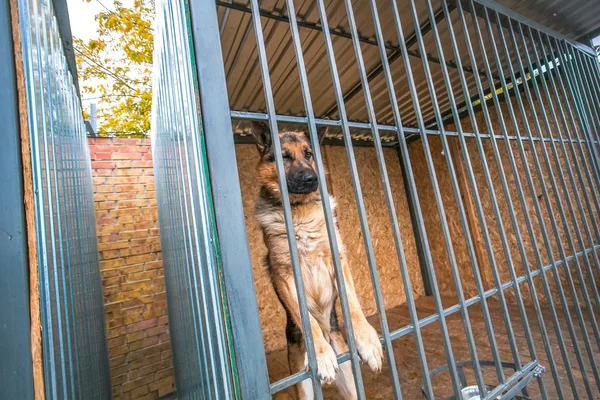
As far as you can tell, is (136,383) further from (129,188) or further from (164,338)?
(129,188)

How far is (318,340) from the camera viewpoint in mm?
1426

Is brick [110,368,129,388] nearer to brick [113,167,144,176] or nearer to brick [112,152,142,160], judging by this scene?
brick [113,167,144,176]

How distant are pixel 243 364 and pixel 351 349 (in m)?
0.43

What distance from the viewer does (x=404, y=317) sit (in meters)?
5.19

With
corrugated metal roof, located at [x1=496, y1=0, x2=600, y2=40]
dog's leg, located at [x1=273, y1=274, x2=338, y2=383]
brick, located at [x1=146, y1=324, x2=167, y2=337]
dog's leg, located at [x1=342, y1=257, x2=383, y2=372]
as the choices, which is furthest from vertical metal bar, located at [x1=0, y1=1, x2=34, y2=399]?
corrugated metal roof, located at [x1=496, y1=0, x2=600, y2=40]

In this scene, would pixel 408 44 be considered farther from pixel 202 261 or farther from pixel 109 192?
pixel 109 192

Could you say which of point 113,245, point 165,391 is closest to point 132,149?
point 113,245

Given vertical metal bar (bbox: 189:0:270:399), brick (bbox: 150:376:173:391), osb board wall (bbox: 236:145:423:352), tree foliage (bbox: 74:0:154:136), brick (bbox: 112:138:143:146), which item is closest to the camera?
vertical metal bar (bbox: 189:0:270:399)

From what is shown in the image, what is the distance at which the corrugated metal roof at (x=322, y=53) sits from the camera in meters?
2.39

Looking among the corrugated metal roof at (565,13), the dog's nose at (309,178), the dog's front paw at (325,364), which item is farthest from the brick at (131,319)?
the corrugated metal roof at (565,13)

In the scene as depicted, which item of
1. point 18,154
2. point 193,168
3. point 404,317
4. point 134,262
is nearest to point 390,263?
point 404,317

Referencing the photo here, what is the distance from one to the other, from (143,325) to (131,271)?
0.73 meters

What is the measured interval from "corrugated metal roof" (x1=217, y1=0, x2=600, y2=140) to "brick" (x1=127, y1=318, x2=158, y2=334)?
10.2 feet

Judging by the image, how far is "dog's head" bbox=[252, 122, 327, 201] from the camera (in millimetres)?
2369
